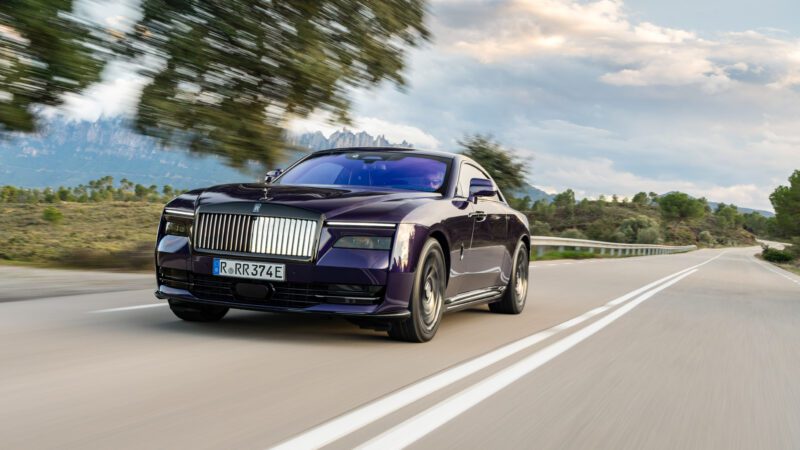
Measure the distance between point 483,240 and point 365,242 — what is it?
6.69ft

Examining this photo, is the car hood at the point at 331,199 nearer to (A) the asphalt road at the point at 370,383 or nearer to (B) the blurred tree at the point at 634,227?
(A) the asphalt road at the point at 370,383

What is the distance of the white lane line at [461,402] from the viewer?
3.67m

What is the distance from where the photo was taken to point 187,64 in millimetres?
10461

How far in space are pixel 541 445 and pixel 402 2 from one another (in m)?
9.55

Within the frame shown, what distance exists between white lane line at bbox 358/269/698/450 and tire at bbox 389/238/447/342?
80cm

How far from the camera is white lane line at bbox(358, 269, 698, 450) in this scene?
12.1 feet

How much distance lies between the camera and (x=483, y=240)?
7.84 metres

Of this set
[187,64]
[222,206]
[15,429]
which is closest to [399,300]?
[222,206]

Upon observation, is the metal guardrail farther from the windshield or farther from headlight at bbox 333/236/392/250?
headlight at bbox 333/236/392/250

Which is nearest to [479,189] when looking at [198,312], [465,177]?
[465,177]

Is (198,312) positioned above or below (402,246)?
below

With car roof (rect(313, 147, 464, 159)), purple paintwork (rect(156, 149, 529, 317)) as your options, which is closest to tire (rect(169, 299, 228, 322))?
purple paintwork (rect(156, 149, 529, 317))

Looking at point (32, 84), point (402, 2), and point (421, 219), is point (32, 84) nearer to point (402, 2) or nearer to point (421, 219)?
point (421, 219)

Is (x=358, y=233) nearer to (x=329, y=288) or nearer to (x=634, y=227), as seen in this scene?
(x=329, y=288)
